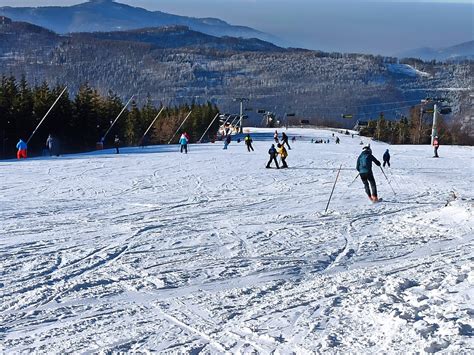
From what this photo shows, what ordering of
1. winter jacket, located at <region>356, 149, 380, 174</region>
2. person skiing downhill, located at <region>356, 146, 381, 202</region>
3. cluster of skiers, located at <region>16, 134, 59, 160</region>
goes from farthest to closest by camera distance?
cluster of skiers, located at <region>16, 134, 59, 160</region> → winter jacket, located at <region>356, 149, 380, 174</region> → person skiing downhill, located at <region>356, 146, 381, 202</region>

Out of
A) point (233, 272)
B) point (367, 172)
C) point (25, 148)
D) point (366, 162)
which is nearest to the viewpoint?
point (233, 272)

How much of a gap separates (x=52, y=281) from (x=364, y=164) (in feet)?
34.3

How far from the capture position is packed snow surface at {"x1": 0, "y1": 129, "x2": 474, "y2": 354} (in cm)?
638

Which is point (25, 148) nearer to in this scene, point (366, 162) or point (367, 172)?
point (366, 162)

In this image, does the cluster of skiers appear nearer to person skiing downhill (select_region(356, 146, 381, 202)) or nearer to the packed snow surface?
the packed snow surface

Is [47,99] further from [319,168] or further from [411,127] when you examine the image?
[411,127]

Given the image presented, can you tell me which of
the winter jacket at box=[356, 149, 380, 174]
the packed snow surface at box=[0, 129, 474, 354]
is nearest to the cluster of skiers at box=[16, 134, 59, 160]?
the packed snow surface at box=[0, 129, 474, 354]

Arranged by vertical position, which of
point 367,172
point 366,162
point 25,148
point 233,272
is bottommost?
point 25,148

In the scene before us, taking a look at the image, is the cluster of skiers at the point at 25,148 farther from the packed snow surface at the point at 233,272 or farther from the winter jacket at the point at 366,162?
the winter jacket at the point at 366,162

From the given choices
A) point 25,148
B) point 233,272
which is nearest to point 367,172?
point 233,272

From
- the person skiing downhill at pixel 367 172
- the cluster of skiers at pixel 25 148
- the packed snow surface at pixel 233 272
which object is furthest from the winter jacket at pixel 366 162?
the cluster of skiers at pixel 25 148

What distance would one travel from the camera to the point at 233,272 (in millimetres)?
8977

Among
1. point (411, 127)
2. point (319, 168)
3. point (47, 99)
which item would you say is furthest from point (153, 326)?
point (411, 127)

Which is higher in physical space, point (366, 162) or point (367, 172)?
point (366, 162)
